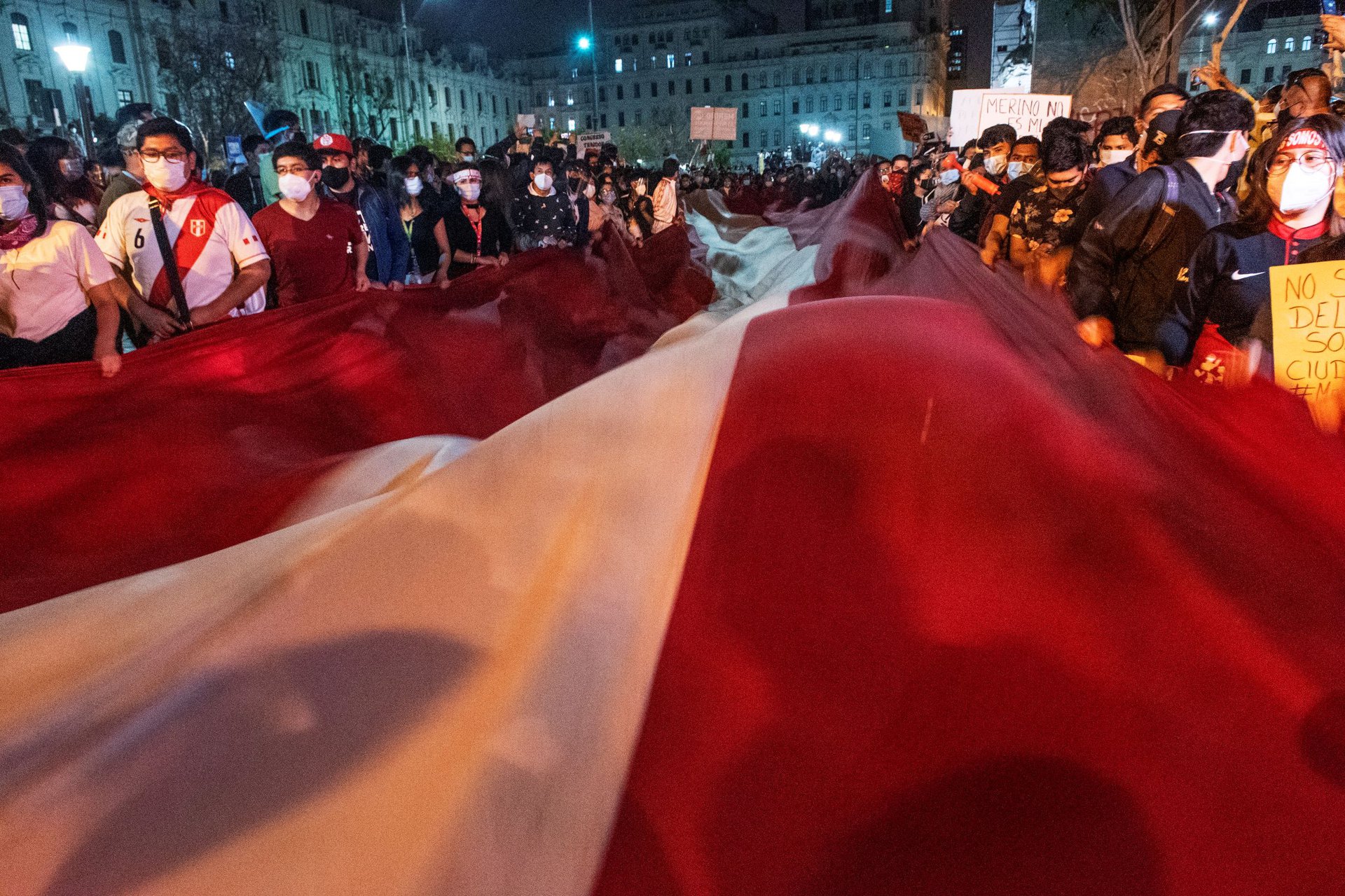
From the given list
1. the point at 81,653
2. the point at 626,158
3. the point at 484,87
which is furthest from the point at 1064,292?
the point at 484,87

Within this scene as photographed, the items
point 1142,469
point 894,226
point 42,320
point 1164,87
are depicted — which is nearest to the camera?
point 1142,469

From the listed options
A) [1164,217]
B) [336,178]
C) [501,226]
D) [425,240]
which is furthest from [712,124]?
[1164,217]

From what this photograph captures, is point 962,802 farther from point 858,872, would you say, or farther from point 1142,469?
point 1142,469

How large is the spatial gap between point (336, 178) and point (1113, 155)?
5883 mm

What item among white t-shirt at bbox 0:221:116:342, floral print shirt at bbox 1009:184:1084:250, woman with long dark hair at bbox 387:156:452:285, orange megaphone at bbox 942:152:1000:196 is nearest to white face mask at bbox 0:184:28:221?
white t-shirt at bbox 0:221:116:342

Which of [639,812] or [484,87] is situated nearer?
[639,812]

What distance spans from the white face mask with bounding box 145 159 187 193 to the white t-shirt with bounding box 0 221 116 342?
82 centimetres

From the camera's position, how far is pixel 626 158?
9669 cm

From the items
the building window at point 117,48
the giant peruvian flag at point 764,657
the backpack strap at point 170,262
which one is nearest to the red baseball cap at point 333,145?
the backpack strap at point 170,262

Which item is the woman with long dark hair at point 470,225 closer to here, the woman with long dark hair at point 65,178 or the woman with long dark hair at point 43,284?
the woman with long dark hair at point 65,178

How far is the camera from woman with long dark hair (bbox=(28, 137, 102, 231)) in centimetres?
843

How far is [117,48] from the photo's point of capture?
58.7 metres

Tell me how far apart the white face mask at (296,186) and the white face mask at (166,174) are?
89 cm

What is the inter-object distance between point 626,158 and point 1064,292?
96.9 meters
